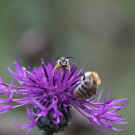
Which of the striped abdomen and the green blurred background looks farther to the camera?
the green blurred background

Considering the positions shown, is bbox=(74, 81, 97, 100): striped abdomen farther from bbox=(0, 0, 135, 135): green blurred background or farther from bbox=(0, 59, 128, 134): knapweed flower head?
bbox=(0, 0, 135, 135): green blurred background

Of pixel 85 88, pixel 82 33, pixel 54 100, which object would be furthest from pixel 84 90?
pixel 82 33

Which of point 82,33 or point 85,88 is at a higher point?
point 82,33

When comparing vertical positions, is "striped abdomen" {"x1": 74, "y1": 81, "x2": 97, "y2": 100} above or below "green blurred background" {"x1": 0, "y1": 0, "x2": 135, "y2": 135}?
below

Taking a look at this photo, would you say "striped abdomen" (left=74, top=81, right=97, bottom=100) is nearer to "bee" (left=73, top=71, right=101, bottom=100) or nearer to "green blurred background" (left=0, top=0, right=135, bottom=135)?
"bee" (left=73, top=71, right=101, bottom=100)

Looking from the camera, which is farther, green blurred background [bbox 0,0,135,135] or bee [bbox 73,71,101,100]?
green blurred background [bbox 0,0,135,135]

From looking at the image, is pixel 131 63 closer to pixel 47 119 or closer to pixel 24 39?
pixel 24 39

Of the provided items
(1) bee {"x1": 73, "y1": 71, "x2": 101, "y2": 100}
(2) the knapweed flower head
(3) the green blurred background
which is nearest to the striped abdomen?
(1) bee {"x1": 73, "y1": 71, "x2": 101, "y2": 100}

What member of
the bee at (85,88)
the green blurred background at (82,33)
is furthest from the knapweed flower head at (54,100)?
the green blurred background at (82,33)

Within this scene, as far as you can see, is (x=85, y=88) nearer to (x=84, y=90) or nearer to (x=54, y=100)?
(x=84, y=90)
